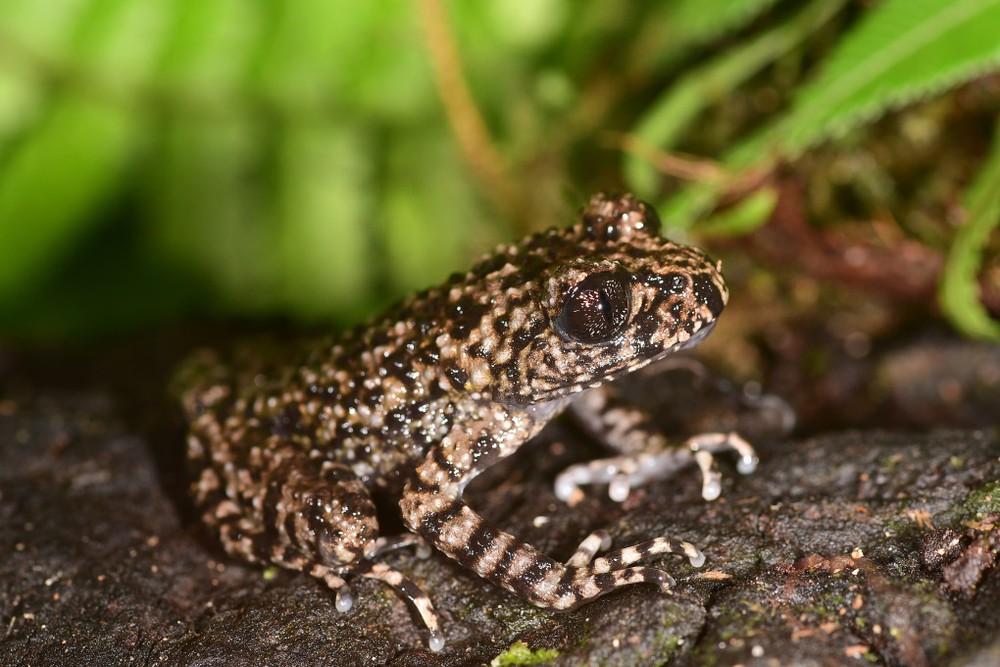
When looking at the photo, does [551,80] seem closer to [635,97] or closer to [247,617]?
[635,97]

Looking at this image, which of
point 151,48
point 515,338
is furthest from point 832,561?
point 151,48

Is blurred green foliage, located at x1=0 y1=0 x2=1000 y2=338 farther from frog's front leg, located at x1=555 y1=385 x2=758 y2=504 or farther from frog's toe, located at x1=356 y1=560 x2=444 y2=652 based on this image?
frog's toe, located at x1=356 y1=560 x2=444 y2=652

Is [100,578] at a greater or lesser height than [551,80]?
lesser

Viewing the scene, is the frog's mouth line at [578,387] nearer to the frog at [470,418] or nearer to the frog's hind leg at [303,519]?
the frog at [470,418]

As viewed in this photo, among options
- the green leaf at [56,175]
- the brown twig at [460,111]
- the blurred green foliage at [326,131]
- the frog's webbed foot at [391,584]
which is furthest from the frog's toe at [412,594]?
the green leaf at [56,175]

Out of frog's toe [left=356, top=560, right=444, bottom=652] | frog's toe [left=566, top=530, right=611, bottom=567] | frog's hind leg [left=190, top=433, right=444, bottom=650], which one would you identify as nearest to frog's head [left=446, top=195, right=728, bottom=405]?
frog's toe [left=566, top=530, right=611, bottom=567]

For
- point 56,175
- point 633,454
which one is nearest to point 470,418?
point 633,454
